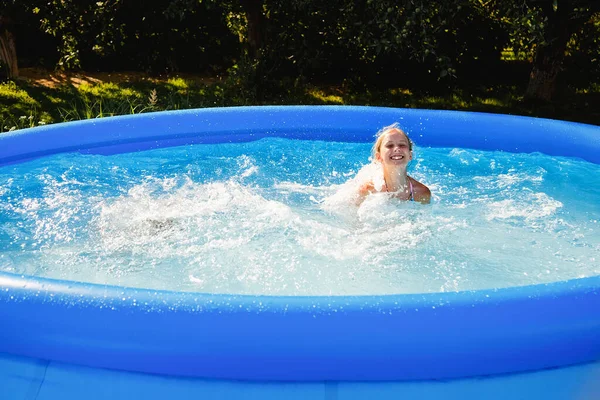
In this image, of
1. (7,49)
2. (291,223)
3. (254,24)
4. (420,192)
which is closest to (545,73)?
(254,24)

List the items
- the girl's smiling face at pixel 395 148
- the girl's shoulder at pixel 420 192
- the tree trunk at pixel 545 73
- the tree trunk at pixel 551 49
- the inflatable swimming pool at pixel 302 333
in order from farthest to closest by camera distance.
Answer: the tree trunk at pixel 545 73 → the tree trunk at pixel 551 49 → the girl's shoulder at pixel 420 192 → the girl's smiling face at pixel 395 148 → the inflatable swimming pool at pixel 302 333

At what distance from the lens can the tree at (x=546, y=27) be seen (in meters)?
6.33

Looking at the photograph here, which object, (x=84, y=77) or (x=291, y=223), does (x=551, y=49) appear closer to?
(x=291, y=223)

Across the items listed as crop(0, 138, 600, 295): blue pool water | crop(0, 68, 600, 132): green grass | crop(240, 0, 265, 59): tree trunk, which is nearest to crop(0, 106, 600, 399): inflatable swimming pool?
crop(0, 138, 600, 295): blue pool water

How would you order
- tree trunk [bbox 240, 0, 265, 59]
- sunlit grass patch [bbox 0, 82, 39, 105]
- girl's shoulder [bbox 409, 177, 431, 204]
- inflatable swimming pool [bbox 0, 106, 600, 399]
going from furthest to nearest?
tree trunk [bbox 240, 0, 265, 59] → sunlit grass patch [bbox 0, 82, 39, 105] → girl's shoulder [bbox 409, 177, 431, 204] → inflatable swimming pool [bbox 0, 106, 600, 399]

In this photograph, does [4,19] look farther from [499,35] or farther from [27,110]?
[499,35]

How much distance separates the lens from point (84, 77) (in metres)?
9.27

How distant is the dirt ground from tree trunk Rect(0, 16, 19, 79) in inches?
7.8

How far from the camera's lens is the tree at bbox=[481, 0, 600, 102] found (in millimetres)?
6332

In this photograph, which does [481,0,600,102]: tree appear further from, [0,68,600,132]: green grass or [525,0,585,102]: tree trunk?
[0,68,600,132]: green grass

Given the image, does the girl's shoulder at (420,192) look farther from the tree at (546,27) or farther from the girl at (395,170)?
the tree at (546,27)

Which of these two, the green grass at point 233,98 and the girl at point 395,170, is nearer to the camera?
the girl at point 395,170

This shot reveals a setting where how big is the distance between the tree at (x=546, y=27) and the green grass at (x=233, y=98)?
262 millimetres

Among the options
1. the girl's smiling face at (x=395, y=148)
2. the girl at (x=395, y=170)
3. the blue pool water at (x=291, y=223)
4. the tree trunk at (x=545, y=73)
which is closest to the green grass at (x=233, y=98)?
the tree trunk at (x=545, y=73)
